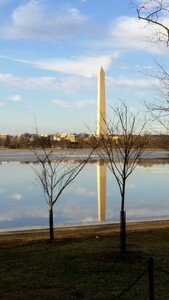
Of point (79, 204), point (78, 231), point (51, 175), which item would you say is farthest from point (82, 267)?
point (79, 204)

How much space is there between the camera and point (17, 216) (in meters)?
19.2

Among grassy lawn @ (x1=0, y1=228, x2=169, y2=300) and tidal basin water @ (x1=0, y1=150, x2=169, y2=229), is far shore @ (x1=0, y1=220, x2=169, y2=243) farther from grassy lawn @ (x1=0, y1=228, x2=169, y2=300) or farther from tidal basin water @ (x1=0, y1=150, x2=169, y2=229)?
tidal basin water @ (x1=0, y1=150, x2=169, y2=229)

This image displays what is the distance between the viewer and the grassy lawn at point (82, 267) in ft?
25.7

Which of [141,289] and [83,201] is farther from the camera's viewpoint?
[83,201]

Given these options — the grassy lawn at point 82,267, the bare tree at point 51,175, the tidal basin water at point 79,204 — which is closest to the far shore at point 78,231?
the grassy lawn at point 82,267

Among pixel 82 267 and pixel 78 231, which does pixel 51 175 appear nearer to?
pixel 78 231

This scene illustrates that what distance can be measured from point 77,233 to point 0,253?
10.0ft

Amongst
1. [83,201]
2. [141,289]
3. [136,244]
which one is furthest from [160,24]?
[83,201]

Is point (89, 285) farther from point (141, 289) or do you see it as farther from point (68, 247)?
point (68, 247)

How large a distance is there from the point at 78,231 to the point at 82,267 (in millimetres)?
4666

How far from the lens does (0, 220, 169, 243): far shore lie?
13.5 m

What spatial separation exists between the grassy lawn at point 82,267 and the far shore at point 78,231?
351mm

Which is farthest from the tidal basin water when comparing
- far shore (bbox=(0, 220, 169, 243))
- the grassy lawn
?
the grassy lawn

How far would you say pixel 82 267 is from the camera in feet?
31.7
